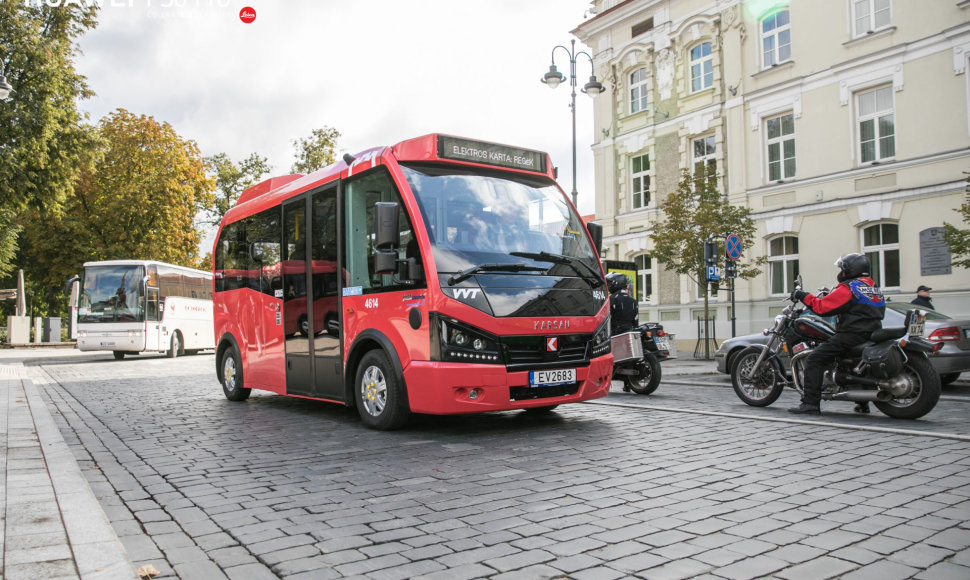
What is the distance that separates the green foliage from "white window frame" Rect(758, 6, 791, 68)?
19.5ft

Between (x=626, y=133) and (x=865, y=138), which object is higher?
(x=626, y=133)

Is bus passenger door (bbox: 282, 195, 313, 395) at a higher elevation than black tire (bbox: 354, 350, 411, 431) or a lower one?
higher

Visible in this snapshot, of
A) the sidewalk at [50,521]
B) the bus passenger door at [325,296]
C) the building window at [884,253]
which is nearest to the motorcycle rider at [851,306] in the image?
the bus passenger door at [325,296]

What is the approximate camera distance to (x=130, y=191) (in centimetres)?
3650

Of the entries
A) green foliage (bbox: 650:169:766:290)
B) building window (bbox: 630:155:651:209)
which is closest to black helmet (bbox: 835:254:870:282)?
green foliage (bbox: 650:169:766:290)

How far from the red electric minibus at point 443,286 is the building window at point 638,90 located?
73.5 ft

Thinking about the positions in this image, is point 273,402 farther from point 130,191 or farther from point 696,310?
point 130,191

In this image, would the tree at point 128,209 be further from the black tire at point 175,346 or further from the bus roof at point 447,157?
the bus roof at point 447,157

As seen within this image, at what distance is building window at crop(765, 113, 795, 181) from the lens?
23.9 m

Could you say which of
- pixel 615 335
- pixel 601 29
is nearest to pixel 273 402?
pixel 615 335

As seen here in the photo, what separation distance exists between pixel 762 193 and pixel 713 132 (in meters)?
3.28

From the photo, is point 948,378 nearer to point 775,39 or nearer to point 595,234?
point 595,234

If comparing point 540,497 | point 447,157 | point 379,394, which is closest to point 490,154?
point 447,157

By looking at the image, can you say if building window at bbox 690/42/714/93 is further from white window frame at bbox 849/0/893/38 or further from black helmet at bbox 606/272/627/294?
black helmet at bbox 606/272/627/294
